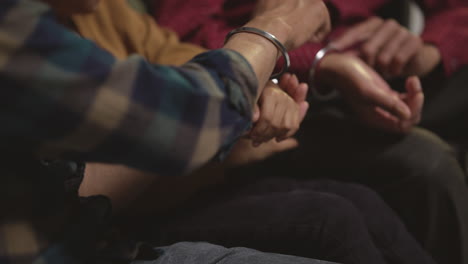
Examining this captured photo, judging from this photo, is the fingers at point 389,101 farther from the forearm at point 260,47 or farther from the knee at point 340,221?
the forearm at point 260,47

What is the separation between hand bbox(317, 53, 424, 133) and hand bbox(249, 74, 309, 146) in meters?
0.15

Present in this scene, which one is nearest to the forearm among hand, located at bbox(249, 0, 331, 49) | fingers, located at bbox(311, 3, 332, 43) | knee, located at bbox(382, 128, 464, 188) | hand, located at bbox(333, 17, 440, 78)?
hand, located at bbox(249, 0, 331, 49)

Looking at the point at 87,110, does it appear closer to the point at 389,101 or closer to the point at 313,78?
the point at 313,78

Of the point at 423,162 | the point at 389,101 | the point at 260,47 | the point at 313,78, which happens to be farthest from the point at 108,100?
the point at 423,162

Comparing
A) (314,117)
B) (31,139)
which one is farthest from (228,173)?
(31,139)

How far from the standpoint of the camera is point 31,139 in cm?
28

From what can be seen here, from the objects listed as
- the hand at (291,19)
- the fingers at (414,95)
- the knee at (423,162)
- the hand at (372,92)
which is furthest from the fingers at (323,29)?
the knee at (423,162)

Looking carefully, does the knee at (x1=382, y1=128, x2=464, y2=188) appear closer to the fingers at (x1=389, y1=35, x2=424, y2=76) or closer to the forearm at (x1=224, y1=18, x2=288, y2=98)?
the fingers at (x1=389, y1=35, x2=424, y2=76)

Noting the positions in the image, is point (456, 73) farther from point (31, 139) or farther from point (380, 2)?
point (31, 139)

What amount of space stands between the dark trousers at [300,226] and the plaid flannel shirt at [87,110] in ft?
0.75

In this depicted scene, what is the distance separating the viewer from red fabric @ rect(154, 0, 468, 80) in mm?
704

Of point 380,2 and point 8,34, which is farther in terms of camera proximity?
point 380,2

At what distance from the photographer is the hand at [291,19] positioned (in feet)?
1.34

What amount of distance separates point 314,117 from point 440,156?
0.24 m
